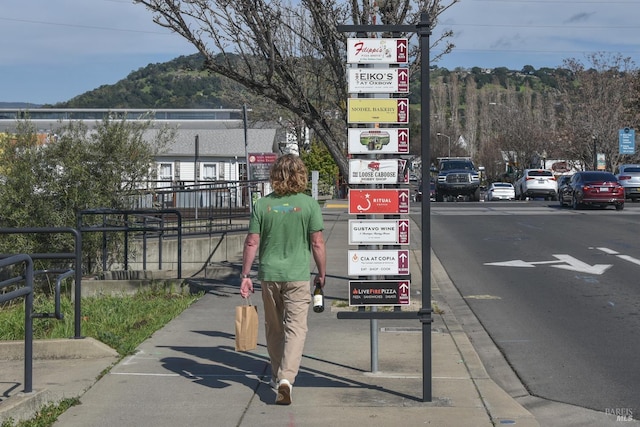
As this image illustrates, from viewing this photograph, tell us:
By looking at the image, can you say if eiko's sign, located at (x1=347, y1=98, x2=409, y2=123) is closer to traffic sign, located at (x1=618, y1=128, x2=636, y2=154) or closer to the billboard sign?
the billboard sign

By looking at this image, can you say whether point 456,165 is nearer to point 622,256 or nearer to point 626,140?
point 626,140

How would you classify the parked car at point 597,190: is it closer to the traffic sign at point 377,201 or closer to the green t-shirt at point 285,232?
the traffic sign at point 377,201

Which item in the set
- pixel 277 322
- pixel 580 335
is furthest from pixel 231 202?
pixel 277 322

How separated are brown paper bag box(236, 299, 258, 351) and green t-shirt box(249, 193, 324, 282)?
0.35 m

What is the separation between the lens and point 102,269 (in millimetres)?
15594

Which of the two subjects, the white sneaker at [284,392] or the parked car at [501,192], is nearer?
the white sneaker at [284,392]

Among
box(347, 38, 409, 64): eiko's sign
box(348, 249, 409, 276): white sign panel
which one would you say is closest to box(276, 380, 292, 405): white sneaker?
box(348, 249, 409, 276): white sign panel

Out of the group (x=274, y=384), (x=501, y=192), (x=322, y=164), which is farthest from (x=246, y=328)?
(x=501, y=192)

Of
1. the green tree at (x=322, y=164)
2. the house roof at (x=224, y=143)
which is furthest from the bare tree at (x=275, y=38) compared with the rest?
the house roof at (x=224, y=143)

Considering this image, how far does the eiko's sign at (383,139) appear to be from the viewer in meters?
7.48

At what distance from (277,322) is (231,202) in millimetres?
13931

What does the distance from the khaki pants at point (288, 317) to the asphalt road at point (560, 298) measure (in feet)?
7.10

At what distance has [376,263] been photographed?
733 cm

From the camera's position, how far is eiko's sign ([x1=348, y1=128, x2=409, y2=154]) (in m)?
7.48
